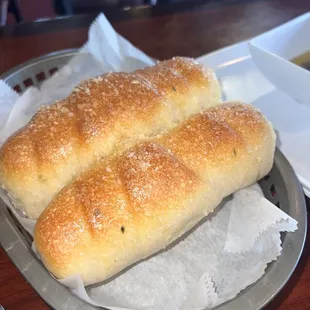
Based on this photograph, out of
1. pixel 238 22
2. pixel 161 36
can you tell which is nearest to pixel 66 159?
pixel 161 36

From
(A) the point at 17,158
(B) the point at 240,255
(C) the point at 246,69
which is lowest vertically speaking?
(B) the point at 240,255

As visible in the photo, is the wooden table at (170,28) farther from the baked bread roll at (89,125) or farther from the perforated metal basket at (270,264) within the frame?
the perforated metal basket at (270,264)

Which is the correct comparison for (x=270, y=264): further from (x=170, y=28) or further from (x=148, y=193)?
(x=170, y=28)

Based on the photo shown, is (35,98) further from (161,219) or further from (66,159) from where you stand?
(161,219)

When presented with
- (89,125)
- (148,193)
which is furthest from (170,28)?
(148,193)

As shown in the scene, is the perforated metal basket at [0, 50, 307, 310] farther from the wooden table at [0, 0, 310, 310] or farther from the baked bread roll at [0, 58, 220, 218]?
the wooden table at [0, 0, 310, 310]

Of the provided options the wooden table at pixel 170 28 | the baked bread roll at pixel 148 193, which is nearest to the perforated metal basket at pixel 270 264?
the baked bread roll at pixel 148 193
